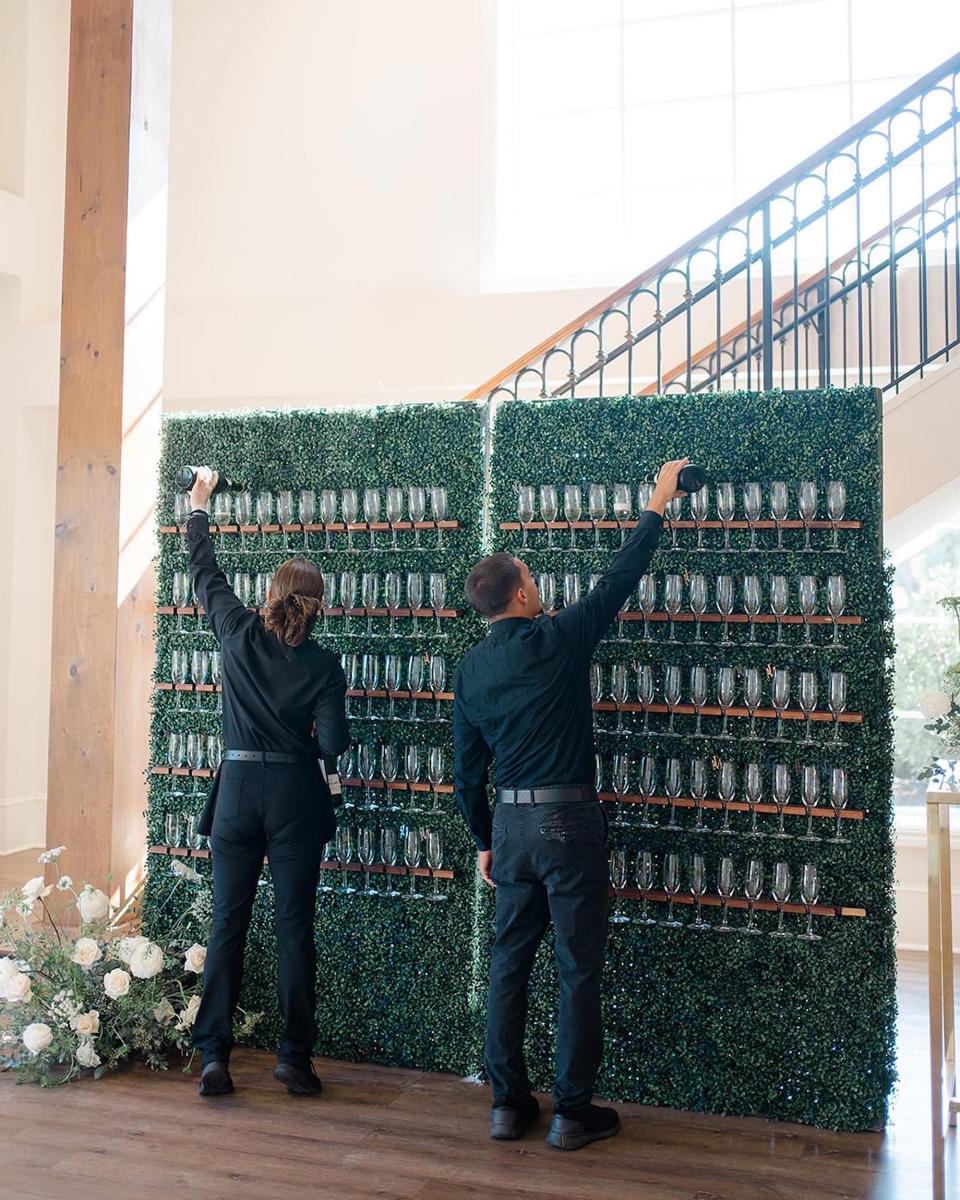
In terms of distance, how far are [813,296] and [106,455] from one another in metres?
4.17

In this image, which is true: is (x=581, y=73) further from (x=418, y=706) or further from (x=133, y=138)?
(x=418, y=706)

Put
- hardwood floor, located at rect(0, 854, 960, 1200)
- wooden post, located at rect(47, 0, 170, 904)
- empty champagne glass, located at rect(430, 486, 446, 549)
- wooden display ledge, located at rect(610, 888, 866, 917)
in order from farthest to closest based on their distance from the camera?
1. wooden post, located at rect(47, 0, 170, 904)
2. empty champagne glass, located at rect(430, 486, 446, 549)
3. wooden display ledge, located at rect(610, 888, 866, 917)
4. hardwood floor, located at rect(0, 854, 960, 1200)

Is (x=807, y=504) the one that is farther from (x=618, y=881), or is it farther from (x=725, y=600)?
(x=618, y=881)

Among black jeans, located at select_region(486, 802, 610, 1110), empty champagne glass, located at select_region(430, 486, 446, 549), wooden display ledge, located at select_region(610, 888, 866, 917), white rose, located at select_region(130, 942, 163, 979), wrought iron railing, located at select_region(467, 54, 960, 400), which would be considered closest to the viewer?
black jeans, located at select_region(486, 802, 610, 1110)

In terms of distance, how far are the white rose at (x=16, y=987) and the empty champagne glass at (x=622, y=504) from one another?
2638mm

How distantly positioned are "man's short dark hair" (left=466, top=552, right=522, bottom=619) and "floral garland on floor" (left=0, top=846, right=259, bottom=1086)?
176cm

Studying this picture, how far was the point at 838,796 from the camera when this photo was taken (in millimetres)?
3922

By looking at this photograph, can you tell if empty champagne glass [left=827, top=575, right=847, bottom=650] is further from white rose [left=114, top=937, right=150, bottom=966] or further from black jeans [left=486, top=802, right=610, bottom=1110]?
white rose [left=114, top=937, right=150, bottom=966]

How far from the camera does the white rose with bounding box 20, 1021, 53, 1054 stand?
4184 millimetres

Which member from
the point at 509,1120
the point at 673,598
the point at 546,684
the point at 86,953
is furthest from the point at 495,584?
the point at 86,953

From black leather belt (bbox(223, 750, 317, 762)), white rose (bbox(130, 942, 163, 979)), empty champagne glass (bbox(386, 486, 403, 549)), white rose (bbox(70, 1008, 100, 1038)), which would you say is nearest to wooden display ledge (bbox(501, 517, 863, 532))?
empty champagne glass (bbox(386, 486, 403, 549))

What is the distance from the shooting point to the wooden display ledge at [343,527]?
4500 mm

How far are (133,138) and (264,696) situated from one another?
2599mm

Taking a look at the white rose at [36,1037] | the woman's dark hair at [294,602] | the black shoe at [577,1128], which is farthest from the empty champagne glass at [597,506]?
the white rose at [36,1037]
